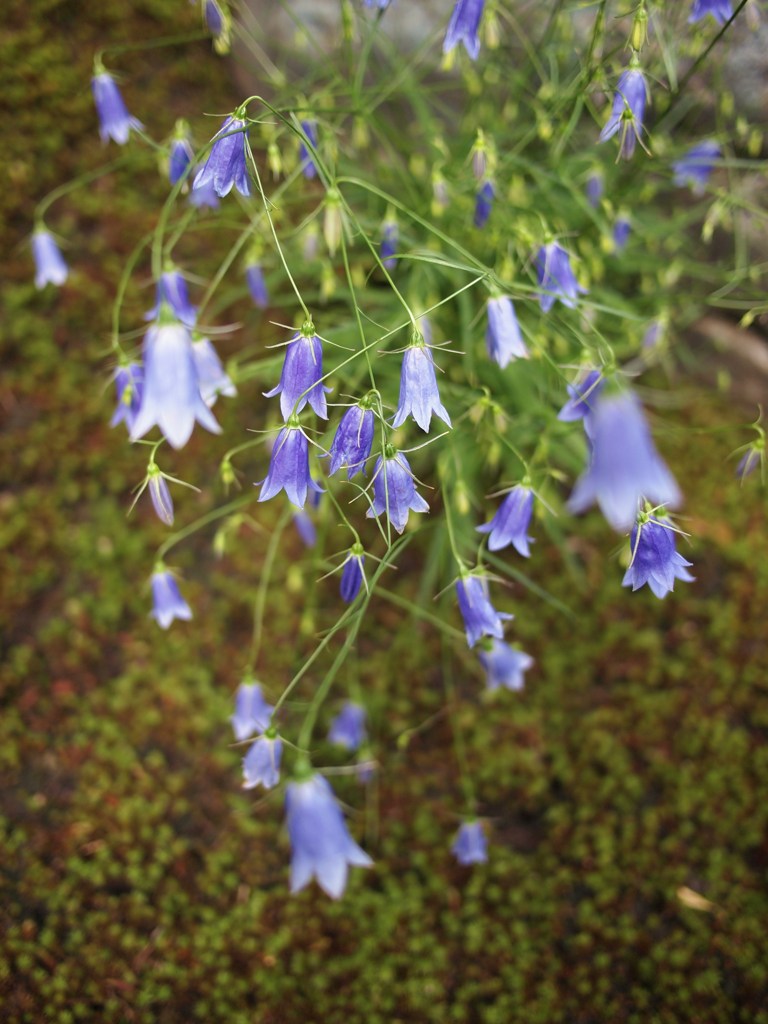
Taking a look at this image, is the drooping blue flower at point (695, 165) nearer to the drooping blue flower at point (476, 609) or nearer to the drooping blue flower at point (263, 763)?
the drooping blue flower at point (476, 609)

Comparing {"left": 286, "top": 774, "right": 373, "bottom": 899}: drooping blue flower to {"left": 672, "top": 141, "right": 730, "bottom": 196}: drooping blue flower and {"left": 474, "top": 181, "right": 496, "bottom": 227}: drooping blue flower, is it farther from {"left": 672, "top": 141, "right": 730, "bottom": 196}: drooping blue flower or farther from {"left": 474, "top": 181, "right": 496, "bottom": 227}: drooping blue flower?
{"left": 672, "top": 141, "right": 730, "bottom": 196}: drooping blue flower

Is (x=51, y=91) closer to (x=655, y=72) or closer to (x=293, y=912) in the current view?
(x=655, y=72)

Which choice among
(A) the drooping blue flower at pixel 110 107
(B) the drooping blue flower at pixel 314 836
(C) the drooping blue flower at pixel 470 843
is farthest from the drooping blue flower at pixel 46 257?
(C) the drooping blue flower at pixel 470 843

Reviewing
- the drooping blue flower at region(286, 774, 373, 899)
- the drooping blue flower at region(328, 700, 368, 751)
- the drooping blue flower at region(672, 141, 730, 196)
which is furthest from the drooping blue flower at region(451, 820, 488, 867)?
the drooping blue flower at region(672, 141, 730, 196)

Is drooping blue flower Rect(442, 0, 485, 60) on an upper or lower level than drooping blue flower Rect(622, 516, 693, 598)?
Answer: upper

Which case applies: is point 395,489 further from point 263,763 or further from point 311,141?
point 311,141

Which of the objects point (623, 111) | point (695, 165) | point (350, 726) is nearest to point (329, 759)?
point (350, 726)
